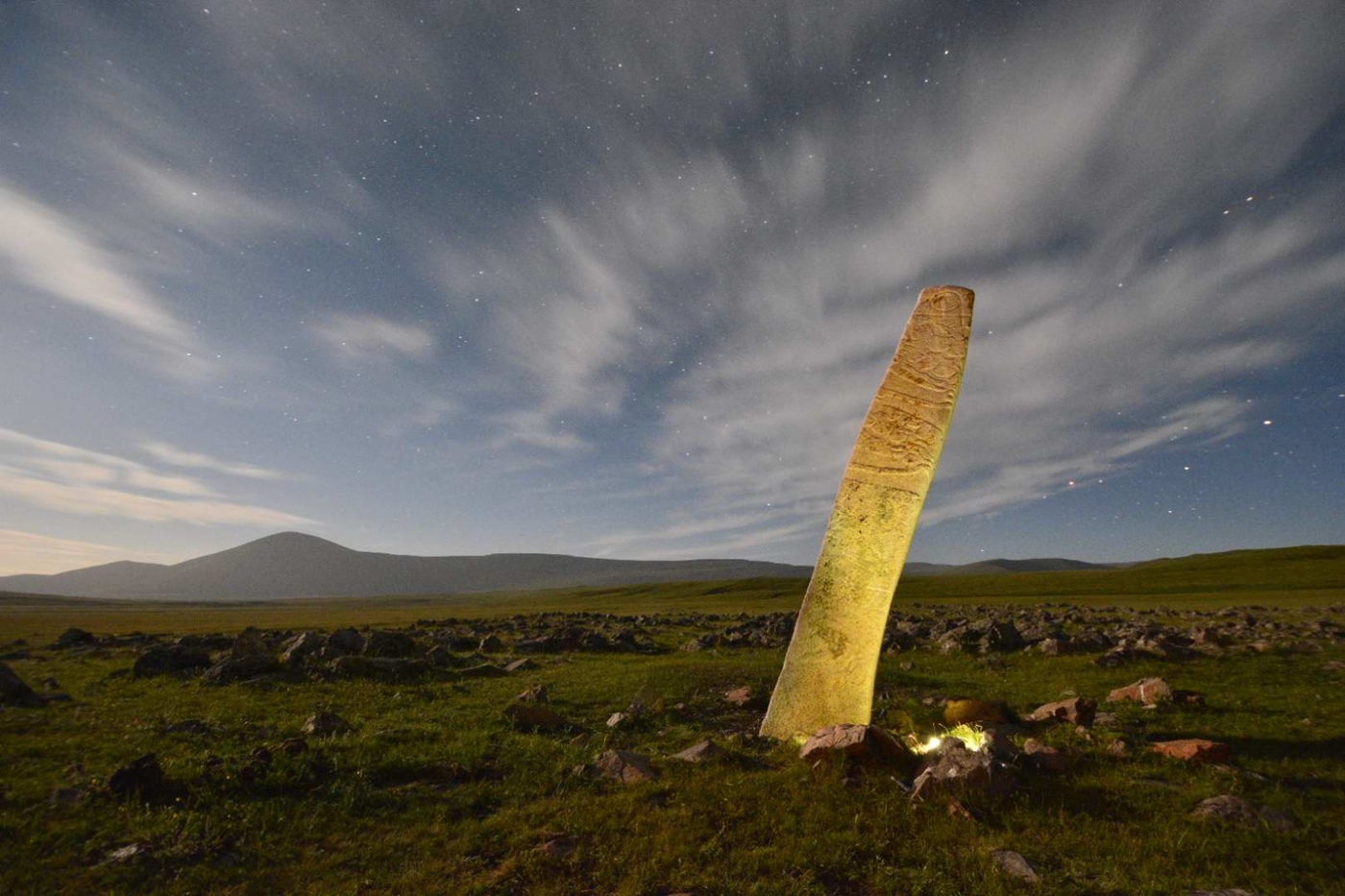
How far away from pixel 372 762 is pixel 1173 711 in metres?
16.4

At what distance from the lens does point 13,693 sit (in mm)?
14898

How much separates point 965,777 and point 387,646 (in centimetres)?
2324

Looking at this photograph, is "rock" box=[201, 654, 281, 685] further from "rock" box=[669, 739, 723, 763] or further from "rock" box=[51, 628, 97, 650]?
"rock" box=[51, 628, 97, 650]

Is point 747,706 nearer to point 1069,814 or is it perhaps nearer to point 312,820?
point 1069,814

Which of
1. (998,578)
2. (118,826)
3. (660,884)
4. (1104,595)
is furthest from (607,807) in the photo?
(998,578)

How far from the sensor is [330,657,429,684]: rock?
19406mm

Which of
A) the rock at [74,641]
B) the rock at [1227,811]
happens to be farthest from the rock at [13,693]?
the rock at [1227,811]

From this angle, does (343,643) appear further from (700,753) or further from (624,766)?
(700,753)

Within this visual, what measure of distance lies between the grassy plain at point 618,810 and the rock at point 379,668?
166 inches

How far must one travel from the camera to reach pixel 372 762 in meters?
10.3

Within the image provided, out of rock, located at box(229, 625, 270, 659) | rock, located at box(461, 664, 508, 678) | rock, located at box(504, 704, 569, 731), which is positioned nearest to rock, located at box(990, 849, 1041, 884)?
rock, located at box(504, 704, 569, 731)

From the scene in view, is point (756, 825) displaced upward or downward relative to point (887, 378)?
downward

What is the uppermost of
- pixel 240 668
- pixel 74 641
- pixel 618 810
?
pixel 618 810

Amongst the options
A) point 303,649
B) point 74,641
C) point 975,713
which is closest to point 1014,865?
point 975,713
